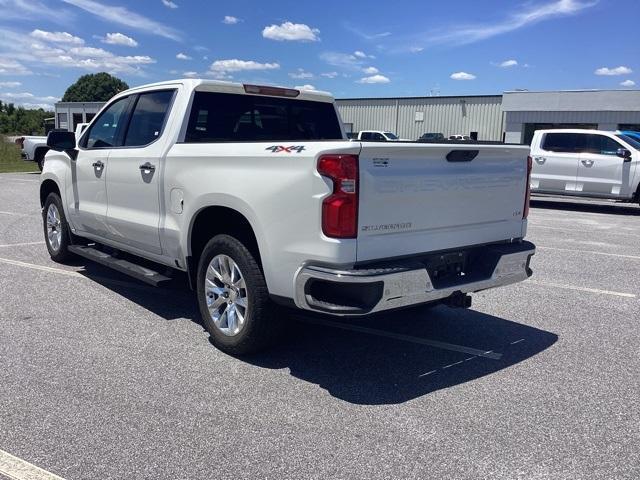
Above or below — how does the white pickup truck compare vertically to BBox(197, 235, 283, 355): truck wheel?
above

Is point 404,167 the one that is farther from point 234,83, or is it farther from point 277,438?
point 234,83

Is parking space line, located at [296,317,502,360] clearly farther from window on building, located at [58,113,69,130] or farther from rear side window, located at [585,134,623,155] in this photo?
window on building, located at [58,113,69,130]

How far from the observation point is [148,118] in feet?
18.1

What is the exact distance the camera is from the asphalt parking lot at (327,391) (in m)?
3.11

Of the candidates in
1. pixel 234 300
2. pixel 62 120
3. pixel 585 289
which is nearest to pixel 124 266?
pixel 234 300

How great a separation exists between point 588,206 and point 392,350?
13657 mm

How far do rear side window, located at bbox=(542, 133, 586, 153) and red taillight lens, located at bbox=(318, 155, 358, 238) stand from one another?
1323 centimetres

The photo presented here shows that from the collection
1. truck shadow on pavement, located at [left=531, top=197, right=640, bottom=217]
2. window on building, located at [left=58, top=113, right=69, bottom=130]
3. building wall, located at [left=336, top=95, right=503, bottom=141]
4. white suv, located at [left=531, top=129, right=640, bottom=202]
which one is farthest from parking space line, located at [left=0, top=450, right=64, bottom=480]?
window on building, located at [left=58, top=113, right=69, bottom=130]

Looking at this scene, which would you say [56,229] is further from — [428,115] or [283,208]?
[428,115]

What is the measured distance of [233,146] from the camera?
4332mm

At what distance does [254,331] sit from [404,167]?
5.14 ft

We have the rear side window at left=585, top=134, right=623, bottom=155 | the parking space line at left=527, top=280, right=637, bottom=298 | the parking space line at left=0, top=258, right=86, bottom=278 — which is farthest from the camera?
the rear side window at left=585, top=134, right=623, bottom=155

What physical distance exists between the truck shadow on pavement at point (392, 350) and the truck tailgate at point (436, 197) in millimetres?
905

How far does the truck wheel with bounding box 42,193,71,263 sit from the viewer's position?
7.21m
